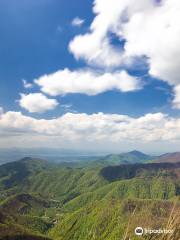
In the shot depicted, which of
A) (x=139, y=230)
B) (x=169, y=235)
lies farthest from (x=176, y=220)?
(x=139, y=230)

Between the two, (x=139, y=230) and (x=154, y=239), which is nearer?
(x=154, y=239)

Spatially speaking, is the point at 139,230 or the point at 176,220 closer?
the point at 176,220

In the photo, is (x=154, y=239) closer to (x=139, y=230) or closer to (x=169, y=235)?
(x=169, y=235)

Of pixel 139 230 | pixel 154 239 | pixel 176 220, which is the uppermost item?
pixel 176 220

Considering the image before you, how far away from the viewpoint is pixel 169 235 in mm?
5891

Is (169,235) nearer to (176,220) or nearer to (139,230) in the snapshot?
(176,220)

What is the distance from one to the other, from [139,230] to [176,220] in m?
5.11

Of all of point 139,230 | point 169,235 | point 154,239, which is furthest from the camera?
point 139,230

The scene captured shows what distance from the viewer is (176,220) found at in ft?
20.4

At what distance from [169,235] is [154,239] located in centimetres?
63

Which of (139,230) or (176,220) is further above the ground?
(176,220)

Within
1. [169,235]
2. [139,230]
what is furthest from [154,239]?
[139,230]

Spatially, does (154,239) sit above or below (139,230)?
above

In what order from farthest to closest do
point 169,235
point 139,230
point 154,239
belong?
point 139,230, point 154,239, point 169,235
